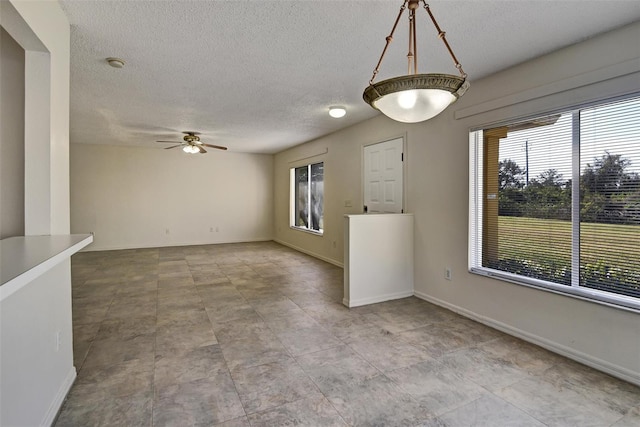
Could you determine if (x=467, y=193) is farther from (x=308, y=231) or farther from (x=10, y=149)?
(x=308, y=231)

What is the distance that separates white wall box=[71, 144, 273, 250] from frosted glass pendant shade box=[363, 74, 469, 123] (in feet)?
23.8

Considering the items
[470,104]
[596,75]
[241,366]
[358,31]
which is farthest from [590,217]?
[241,366]

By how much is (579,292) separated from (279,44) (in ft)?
10.1

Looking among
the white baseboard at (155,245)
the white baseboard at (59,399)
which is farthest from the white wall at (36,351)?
the white baseboard at (155,245)

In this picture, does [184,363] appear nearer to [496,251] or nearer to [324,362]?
[324,362]

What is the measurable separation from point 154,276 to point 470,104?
4.98 metres

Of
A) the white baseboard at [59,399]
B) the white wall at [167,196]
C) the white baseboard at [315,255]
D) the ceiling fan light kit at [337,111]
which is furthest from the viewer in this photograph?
the white wall at [167,196]

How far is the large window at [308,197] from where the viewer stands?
266 inches

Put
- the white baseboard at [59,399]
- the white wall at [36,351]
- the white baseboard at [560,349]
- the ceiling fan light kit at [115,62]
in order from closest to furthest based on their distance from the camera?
1. the white wall at [36,351]
2. the white baseboard at [59,399]
3. the white baseboard at [560,349]
4. the ceiling fan light kit at [115,62]

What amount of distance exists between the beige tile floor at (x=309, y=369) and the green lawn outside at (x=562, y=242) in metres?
0.79

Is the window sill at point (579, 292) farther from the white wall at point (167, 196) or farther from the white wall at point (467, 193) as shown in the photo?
the white wall at point (167, 196)

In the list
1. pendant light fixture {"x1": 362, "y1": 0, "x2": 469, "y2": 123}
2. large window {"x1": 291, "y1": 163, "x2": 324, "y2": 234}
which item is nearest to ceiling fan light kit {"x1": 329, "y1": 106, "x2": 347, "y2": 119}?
large window {"x1": 291, "y1": 163, "x2": 324, "y2": 234}

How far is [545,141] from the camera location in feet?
9.09

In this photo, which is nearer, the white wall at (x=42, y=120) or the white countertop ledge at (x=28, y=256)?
the white countertop ledge at (x=28, y=256)
